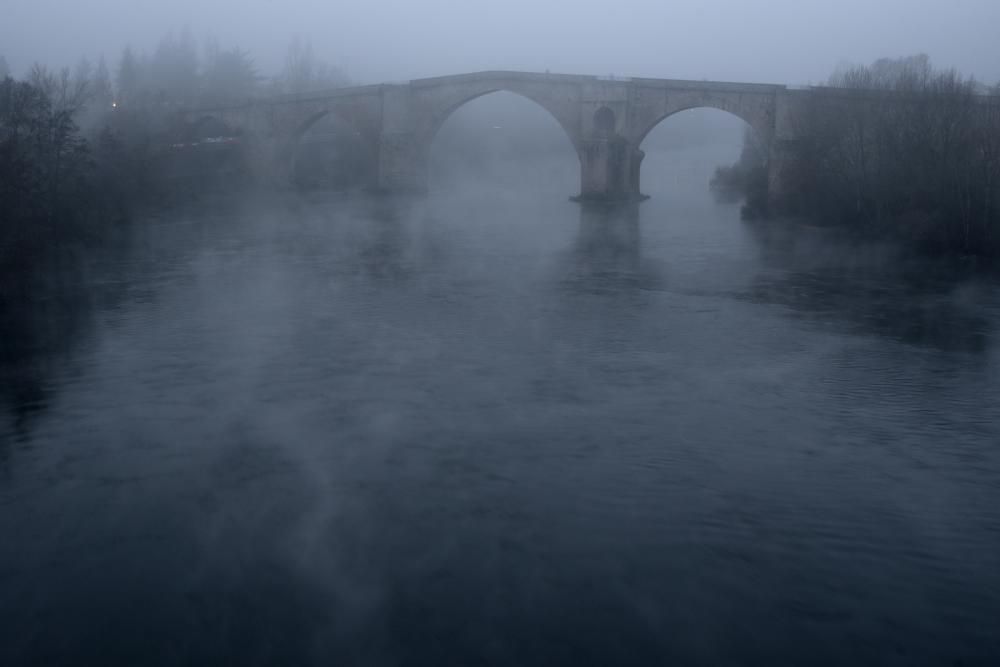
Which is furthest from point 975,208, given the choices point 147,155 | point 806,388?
point 147,155

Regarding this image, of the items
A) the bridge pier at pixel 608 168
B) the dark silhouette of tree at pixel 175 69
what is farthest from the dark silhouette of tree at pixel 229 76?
the bridge pier at pixel 608 168

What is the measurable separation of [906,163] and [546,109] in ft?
38.1

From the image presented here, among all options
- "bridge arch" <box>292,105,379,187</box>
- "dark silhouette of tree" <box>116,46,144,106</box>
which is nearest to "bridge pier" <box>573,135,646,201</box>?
"bridge arch" <box>292,105,379,187</box>

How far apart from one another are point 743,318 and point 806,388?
2.56 m

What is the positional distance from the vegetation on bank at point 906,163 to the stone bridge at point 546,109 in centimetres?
168

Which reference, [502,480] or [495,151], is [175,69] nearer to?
[495,151]

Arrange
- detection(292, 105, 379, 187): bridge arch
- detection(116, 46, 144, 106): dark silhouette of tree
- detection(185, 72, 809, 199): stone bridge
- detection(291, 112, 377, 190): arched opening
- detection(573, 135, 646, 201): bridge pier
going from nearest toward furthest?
1. detection(185, 72, 809, 199): stone bridge
2. detection(573, 135, 646, 201): bridge pier
3. detection(292, 105, 379, 187): bridge arch
4. detection(291, 112, 377, 190): arched opening
5. detection(116, 46, 144, 106): dark silhouette of tree

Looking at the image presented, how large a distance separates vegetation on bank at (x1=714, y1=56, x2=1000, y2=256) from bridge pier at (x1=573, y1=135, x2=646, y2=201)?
16.6 feet

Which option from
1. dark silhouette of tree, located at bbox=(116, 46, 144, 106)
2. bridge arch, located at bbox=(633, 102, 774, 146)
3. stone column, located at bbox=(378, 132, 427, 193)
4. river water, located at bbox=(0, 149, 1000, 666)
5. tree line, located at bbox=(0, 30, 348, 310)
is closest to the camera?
river water, located at bbox=(0, 149, 1000, 666)

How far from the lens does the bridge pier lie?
76.5ft

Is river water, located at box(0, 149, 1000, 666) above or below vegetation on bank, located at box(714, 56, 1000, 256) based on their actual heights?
below

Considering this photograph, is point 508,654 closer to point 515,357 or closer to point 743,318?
point 515,357

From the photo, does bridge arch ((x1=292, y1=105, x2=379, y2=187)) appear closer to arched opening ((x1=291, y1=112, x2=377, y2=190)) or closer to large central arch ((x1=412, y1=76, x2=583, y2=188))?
arched opening ((x1=291, y1=112, x2=377, y2=190))

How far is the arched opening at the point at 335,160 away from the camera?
2806 cm
